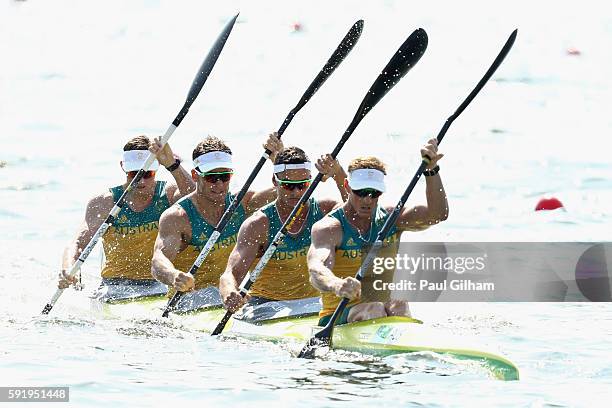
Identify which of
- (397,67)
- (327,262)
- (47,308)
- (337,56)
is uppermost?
(337,56)

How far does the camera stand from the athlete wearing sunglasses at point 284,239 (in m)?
9.12

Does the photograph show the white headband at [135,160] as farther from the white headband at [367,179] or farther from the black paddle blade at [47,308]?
the white headband at [367,179]

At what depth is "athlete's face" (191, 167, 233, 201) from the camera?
971cm

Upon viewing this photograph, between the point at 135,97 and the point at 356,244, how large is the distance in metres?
15.2

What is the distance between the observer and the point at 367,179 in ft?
27.0

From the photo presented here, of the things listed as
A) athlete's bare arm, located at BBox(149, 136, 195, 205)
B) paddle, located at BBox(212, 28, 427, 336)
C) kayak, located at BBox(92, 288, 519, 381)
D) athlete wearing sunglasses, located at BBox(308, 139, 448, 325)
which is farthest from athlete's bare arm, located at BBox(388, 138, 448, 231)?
athlete's bare arm, located at BBox(149, 136, 195, 205)

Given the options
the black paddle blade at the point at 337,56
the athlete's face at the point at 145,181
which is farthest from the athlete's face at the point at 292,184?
the athlete's face at the point at 145,181

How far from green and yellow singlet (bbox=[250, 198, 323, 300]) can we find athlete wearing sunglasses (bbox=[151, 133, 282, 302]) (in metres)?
0.55

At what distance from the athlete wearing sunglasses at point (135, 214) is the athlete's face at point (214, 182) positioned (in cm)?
80

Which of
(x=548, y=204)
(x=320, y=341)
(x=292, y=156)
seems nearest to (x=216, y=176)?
(x=292, y=156)

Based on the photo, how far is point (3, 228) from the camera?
16.1 m

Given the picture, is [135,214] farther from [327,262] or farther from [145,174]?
[327,262]

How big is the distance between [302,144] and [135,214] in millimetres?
9036

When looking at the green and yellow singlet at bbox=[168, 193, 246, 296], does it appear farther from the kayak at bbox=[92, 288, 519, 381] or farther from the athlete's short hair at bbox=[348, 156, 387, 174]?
the athlete's short hair at bbox=[348, 156, 387, 174]
